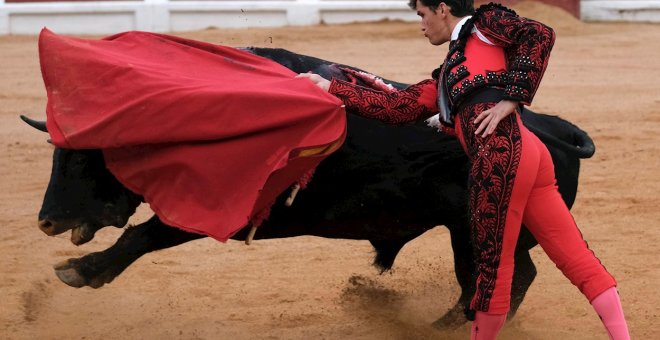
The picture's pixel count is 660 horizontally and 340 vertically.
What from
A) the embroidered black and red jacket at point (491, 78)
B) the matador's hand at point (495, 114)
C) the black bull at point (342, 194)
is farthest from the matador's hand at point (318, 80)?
the matador's hand at point (495, 114)

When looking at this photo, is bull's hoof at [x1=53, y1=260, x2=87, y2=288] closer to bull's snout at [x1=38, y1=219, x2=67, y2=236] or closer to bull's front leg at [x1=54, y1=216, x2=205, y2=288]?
bull's front leg at [x1=54, y1=216, x2=205, y2=288]

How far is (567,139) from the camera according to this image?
13.1ft

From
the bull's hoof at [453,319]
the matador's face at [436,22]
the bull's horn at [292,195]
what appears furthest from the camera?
the bull's hoof at [453,319]

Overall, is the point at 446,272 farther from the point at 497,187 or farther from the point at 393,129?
the point at 497,187

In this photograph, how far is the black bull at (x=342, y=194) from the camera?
3.66 m

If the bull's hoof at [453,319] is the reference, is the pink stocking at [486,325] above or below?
above

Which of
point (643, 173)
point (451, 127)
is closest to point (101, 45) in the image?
point (451, 127)

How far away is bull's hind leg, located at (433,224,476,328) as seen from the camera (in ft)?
12.9

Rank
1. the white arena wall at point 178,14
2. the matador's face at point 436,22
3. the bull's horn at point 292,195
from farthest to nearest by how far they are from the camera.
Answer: the white arena wall at point 178,14 → the bull's horn at point 292,195 → the matador's face at point 436,22

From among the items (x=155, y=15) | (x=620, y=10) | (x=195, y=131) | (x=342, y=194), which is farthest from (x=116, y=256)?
(x=620, y=10)

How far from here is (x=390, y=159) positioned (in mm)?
3748

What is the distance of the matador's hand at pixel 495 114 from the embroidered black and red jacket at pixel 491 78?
0.03 metres

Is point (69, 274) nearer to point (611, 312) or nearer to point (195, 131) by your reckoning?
point (195, 131)

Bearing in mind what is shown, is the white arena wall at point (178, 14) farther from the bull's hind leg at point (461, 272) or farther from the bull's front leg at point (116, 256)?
the bull's front leg at point (116, 256)
